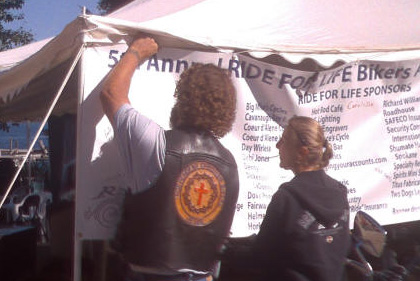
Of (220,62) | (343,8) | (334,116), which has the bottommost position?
(334,116)

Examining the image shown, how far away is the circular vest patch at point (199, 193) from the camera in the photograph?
121 inches

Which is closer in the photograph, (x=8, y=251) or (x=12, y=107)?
(x=8, y=251)

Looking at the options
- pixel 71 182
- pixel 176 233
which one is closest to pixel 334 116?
pixel 176 233

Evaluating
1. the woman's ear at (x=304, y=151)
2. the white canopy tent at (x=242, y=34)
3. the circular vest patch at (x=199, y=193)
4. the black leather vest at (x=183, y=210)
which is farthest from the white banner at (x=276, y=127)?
the woman's ear at (x=304, y=151)

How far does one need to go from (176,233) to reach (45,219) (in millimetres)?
4175

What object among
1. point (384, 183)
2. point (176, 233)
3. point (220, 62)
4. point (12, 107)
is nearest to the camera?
point (176, 233)

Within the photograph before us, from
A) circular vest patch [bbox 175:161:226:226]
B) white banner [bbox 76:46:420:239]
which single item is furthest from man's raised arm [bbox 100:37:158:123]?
circular vest patch [bbox 175:161:226:226]

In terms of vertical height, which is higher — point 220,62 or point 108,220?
point 220,62

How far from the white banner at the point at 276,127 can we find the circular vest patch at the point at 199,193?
43cm

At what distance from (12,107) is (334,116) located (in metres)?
3.41

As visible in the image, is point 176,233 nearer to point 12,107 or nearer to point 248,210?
point 248,210

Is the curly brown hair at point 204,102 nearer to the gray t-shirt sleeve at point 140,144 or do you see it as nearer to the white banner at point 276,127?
the gray t-shirt sleeve at point 140,144

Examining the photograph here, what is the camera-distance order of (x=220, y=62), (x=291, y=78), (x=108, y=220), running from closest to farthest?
(x=108, y=220) → (x=220, y=62) → (x=291, y=78)

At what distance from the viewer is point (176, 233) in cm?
305
